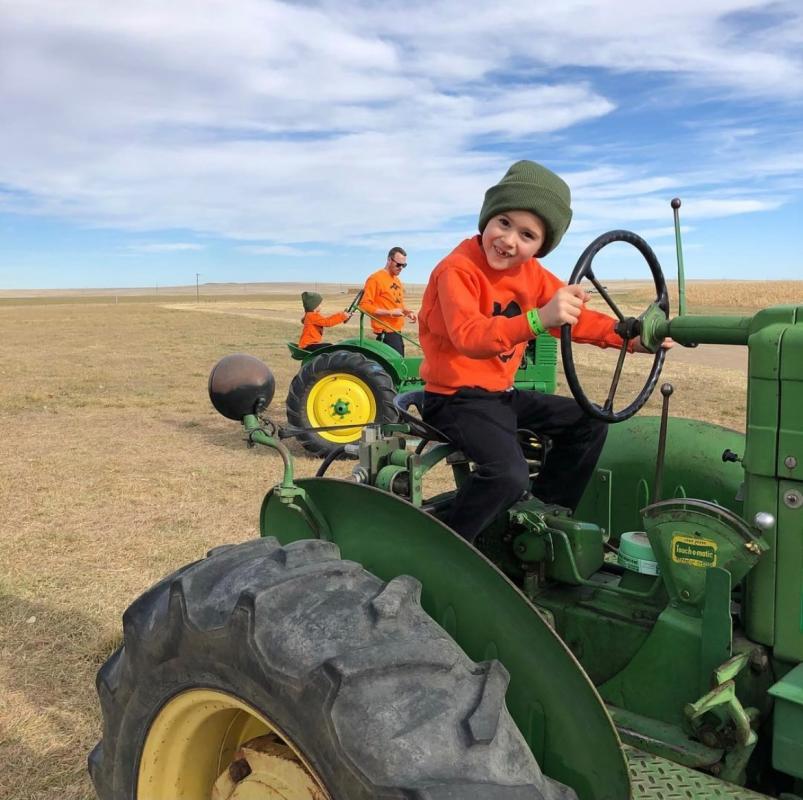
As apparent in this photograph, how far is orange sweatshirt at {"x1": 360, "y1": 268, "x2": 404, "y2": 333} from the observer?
8.88 meters

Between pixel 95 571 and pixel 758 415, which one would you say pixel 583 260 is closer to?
pixel 758 415

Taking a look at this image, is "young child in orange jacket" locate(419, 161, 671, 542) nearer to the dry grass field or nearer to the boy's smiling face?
the boy's smiling face

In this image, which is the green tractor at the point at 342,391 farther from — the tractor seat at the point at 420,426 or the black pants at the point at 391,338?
the tractor seat at the point at 420,426

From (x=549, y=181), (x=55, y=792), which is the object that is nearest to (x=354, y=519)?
(x=549, y=181)

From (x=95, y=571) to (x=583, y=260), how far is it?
3462 millimetres

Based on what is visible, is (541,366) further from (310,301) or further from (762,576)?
(762,576)

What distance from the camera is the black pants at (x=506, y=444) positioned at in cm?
241

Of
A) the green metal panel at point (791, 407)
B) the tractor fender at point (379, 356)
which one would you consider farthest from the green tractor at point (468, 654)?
the tractor fender at point (379, 356)

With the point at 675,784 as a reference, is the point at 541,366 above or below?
above

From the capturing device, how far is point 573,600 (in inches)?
97.2

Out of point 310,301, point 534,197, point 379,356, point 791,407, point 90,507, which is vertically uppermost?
point 534,197

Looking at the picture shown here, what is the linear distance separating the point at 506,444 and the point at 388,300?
6652mm

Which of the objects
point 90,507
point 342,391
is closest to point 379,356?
point 342,391

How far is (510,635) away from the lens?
5.83 feet
